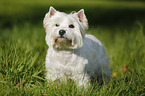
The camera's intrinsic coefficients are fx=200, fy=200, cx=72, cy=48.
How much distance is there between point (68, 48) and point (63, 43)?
239 millimetres

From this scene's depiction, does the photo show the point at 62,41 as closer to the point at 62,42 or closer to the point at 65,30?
the point at 62,42

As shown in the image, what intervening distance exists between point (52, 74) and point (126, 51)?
2295 mm

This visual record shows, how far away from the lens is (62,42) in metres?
2.98

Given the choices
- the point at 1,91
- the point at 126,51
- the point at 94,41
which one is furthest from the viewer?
the point at 126,51

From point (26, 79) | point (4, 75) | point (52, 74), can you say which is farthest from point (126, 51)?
point (4, 75)

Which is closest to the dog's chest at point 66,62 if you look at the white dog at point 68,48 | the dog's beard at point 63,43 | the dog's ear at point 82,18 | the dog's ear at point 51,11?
the white dog at point 68,48

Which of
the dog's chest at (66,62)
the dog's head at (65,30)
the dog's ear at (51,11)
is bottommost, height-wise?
the dog's chest at (66,62)

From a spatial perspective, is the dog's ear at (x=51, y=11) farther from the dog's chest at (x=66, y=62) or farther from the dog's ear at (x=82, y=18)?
the dog's chest at (x=66, y=62)

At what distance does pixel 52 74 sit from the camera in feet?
10.9

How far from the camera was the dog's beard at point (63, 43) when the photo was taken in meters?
2.91

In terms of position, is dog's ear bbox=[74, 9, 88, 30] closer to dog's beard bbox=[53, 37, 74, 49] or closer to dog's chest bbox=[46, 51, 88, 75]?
dog's beard bbox=[53, 37, 74, 49]

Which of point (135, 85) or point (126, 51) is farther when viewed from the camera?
point (126, 51)

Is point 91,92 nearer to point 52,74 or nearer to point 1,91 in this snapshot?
point 52,74

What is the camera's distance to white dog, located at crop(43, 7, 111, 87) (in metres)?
2.95
